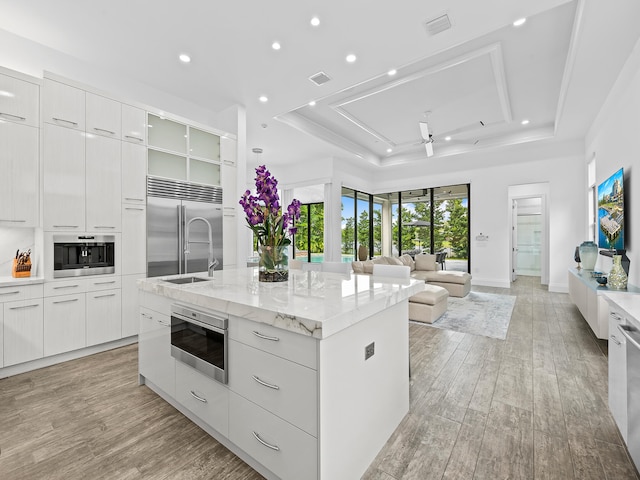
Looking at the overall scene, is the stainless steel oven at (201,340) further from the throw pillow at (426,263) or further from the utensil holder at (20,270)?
the throw pillow at (426,263)

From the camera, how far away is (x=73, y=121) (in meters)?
2.87

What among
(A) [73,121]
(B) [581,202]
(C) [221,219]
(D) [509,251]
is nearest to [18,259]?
(A) [73,121]

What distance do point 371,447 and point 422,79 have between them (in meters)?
4.31

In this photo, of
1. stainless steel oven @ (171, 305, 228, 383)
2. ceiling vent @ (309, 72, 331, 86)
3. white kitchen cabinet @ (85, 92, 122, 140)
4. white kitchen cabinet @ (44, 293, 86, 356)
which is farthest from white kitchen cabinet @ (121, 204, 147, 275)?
ceiling vent @ (309, 72, 331, 86)

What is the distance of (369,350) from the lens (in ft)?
4.78

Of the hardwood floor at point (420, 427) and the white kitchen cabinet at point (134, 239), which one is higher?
the white kitchen cabinet at point (134, 239)

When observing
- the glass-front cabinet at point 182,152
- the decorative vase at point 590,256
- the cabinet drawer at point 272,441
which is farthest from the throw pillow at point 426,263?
the cabinet drawer at point 272,441

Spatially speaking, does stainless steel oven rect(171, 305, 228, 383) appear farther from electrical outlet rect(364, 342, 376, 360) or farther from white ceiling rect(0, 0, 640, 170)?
white ceiling rect(0, 0, 640, 170)

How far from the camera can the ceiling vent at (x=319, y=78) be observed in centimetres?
348

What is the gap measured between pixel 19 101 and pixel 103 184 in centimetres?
90

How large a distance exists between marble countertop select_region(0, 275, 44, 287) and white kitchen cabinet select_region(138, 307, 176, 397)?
1280 mm

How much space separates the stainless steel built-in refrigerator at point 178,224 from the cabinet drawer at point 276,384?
80.2 inches

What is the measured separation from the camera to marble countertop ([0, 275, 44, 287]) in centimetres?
247

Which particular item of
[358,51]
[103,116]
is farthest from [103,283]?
A: [358,51]
